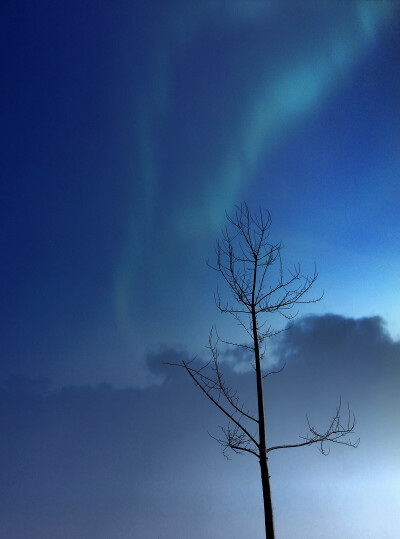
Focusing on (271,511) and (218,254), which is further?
(218,254)

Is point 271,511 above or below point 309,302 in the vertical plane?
below

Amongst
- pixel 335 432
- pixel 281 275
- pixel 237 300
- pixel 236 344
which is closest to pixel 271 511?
pixel 335 432

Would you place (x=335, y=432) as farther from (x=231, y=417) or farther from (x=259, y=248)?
(x=259, y=248)

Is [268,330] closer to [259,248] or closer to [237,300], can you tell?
[237,300]

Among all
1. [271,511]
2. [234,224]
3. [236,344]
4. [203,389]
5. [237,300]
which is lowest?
[271,511]

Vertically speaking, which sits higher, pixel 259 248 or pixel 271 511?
pixel 259 248

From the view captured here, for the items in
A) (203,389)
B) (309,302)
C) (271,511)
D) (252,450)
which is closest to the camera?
(271,511)

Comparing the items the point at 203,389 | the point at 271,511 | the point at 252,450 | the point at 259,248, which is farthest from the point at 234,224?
the point at 271,511

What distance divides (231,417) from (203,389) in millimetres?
624

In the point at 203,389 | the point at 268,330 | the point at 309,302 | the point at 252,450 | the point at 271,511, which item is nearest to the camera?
the point at 271,511

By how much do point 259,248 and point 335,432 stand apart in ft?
11.3

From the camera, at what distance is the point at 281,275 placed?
8.17m

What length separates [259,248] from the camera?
8266 mm

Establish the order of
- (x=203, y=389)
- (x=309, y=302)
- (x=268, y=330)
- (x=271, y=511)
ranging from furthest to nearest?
(x=309, y=302) < (x=268, y=330) < (x=203, y=389) < (x=271, y=511)
